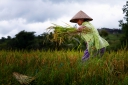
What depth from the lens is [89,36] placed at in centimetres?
740

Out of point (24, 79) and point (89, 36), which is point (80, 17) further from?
point (24, 79)

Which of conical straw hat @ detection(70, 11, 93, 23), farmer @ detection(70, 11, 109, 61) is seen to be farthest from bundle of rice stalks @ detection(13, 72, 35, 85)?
conical straw hat @ detection(70, 11, 93, 23)

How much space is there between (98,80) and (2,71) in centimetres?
199

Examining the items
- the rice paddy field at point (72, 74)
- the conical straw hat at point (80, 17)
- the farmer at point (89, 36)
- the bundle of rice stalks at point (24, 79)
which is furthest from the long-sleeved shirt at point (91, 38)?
the bundle of rice stalks at point (24, 79)

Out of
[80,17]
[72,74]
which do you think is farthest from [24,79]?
[80,17]

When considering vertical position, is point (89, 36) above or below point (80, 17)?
below

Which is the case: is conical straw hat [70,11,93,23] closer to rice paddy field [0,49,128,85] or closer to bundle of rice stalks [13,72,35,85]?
rice paddy field [0,49,128,85]

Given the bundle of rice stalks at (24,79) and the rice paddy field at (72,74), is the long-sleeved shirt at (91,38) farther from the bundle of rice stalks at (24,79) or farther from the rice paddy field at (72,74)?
the bundle of rice stalks at (24,79)

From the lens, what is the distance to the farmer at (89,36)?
7.39 meters

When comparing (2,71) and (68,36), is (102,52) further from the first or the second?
(2,71)

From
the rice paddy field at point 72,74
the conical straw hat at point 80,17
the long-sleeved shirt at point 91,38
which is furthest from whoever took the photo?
the conical straw hat at point 80,17

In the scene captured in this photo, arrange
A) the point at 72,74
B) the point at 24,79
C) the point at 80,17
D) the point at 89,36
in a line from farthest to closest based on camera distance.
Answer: the point at 80,17, the point at 89,36, the point at 72,74, the point at 24,79

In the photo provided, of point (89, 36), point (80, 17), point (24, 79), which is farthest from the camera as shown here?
point (80, 17)

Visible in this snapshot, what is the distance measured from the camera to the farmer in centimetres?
739
